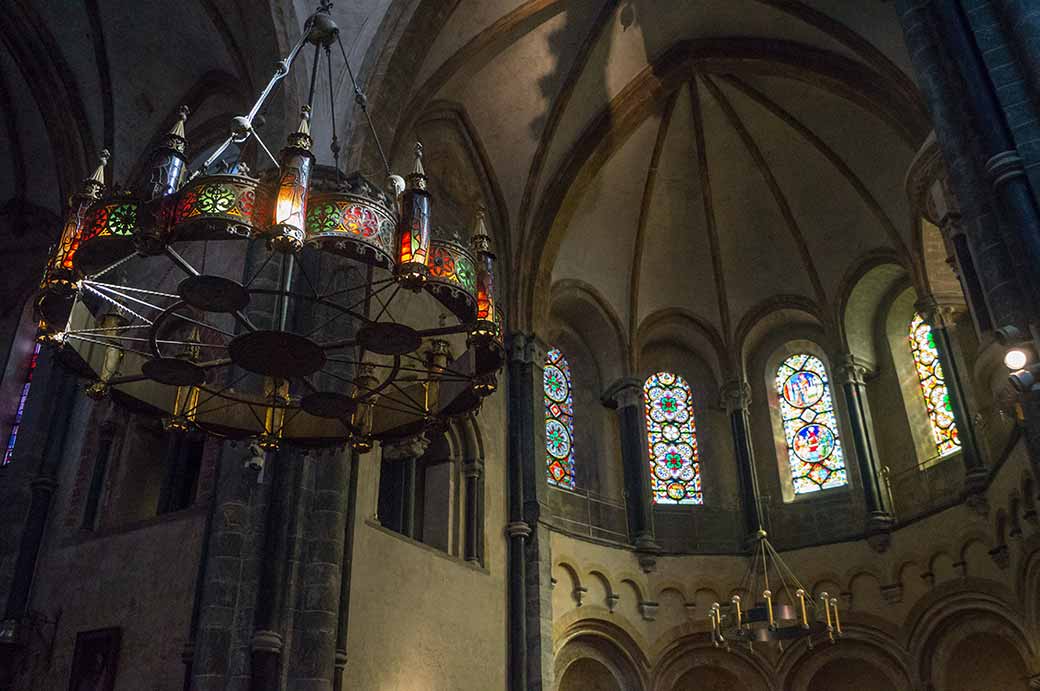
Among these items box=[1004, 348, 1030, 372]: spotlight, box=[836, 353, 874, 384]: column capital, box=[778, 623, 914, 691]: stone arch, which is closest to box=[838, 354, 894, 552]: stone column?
box=[836, 353, 874, 384]: column capital

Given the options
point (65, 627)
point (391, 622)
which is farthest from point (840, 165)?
point (65, 627)

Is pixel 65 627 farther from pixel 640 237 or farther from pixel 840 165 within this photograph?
pixel 840 165

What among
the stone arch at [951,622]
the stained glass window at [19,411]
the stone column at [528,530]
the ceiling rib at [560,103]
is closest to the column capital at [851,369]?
the stone arch at [951,622]

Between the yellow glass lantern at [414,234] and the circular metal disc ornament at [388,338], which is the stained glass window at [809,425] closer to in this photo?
the circular metal disc ornament at [388,338]

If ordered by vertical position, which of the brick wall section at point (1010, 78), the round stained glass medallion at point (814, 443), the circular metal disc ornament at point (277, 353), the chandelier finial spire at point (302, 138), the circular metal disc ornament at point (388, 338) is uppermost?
the round stained glass medallion at point (814, 443)

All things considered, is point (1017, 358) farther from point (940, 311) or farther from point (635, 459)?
point (635, 459)

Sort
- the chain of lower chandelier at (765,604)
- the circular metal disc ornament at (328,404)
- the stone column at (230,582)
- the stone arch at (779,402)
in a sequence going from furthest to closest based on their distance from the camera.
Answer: the stone arch at (779,402) → the chain of lower chandelier at (765,604) → the stone column at (230,582) → the circular metal disc ornament at (328,404)

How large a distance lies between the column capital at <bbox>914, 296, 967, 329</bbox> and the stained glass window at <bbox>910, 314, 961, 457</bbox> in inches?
6.9

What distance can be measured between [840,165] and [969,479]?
5537 mm

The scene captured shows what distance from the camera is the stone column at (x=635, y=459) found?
15656 millimetres

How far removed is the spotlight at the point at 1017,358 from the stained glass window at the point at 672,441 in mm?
10117

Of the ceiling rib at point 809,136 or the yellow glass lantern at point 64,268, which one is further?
the ceiling rib at point 809,136

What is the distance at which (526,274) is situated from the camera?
15328mm

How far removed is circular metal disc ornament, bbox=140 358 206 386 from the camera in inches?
267
